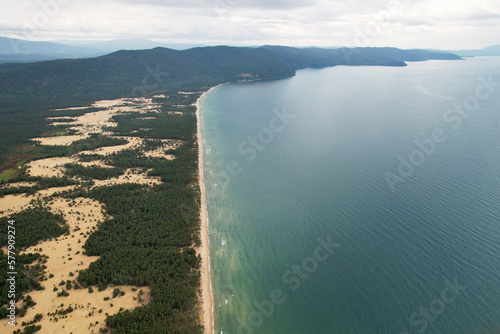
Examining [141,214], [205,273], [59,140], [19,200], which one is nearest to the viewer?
[205,273]

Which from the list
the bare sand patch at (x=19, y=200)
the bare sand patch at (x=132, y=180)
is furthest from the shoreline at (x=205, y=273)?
the bare sand patch at (x=19, y=200)

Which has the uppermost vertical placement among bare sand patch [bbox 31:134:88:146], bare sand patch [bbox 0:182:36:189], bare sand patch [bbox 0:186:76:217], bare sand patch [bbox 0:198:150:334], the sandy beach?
bare sand patch [bbox 31:134:88:146]

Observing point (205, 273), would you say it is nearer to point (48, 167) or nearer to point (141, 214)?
point (141, 214)

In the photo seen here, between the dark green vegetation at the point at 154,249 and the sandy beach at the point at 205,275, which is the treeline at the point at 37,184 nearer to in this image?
the dark green vegetation at the point at 154,249

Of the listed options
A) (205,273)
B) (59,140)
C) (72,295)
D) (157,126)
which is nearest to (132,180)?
(72,295)

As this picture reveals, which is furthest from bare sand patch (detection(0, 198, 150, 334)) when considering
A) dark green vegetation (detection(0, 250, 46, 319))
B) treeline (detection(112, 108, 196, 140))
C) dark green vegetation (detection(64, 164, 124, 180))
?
treeline (detection(112, 108, 196, 140))

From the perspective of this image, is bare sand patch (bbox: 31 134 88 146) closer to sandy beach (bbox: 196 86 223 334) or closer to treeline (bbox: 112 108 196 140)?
treeline (bbox: 112 108 196 140)

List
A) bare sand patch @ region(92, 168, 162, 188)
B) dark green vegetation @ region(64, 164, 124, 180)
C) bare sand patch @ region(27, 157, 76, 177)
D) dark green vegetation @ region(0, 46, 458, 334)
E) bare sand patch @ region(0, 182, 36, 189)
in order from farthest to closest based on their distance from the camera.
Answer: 1. bare sand patch @ region(27, 157, 76, 177)
2. dark green vegetation @ region(64, 164, 124, 180)
3. bare sand patch @ region(92, 168, 162, 188)
4. bare sand patch @ region(0, 182, 36, 189)
5. dark green vegetation @ region(0, 46, 458, 334)

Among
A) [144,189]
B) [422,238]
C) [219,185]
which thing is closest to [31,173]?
[144,189]
